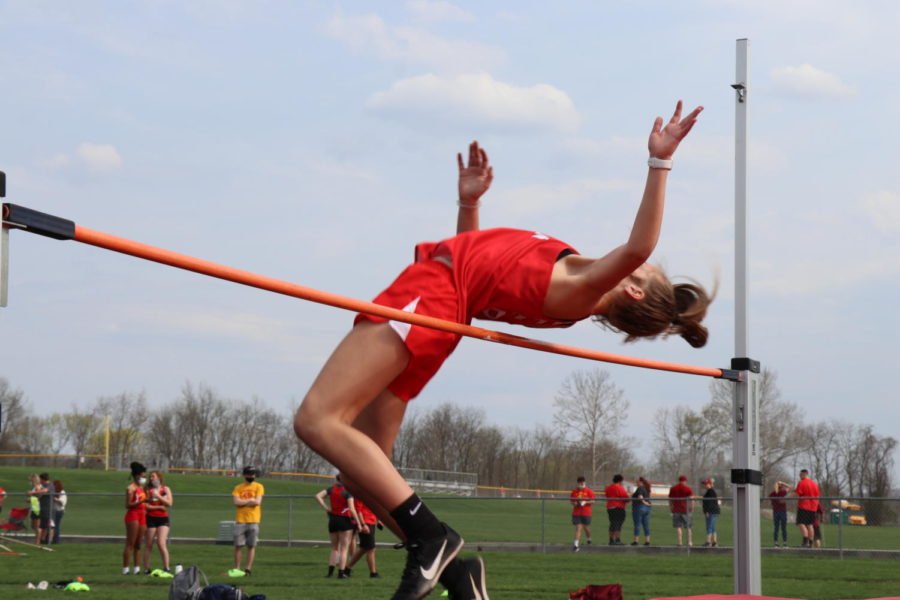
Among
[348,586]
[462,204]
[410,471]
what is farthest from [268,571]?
[410,471]

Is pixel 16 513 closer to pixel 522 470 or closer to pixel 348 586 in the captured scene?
pixel 348 586

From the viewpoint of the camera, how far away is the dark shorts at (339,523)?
43.7 ft

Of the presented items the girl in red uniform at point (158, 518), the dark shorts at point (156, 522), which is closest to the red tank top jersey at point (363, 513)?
the girl in red uniform at point (158, 518)

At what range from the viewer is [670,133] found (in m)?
3.40

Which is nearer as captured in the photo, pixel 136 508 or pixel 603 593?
pixel 603 593

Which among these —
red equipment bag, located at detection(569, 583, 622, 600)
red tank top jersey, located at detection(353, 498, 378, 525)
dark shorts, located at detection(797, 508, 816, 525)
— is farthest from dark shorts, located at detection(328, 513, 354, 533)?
dark shorts, located at detection(797, 508, 816, 525)

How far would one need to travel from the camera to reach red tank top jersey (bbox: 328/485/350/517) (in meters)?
13.4

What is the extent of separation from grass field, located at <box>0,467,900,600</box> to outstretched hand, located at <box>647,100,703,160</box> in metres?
8.09

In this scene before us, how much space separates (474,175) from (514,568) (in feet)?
39.2

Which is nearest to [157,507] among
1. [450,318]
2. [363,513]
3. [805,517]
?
[363,513]

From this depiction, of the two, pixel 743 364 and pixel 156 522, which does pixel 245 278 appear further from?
pixel 156 522

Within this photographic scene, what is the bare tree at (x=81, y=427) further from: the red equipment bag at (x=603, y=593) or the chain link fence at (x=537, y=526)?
the red equipment bag at (x=603, y=593)

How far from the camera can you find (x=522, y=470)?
59.7m

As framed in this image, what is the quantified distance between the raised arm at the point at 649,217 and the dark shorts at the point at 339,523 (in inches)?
411
